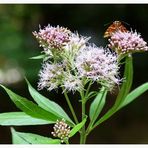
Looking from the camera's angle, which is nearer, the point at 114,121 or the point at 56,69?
the point at 56,69

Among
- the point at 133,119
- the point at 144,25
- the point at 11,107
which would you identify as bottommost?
the point at 133,119

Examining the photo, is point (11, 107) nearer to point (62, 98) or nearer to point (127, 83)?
point (62, 98)

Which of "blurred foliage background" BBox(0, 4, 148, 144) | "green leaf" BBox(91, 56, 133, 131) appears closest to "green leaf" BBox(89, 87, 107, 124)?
"green leaf" BBox(91, 56, 133, 131)

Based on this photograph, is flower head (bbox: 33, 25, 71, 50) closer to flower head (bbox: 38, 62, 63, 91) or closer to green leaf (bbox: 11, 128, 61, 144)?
flower head (bbox: 38, 62, 63, 91)

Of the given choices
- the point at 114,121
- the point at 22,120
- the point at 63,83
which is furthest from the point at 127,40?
the point at 114,121

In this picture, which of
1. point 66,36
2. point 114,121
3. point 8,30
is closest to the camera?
point 66,36

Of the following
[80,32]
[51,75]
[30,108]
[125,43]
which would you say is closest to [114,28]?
[125,43]

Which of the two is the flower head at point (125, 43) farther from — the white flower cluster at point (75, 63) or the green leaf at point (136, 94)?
the green leaf at point (136, 94)

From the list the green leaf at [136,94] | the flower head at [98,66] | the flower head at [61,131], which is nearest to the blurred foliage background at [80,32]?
the green leaf at [136,94]
